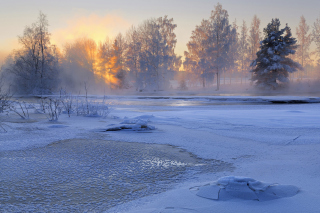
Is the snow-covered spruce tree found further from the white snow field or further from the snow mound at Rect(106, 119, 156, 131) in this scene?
the snow mound at Rect(106, 119, 156, 131)

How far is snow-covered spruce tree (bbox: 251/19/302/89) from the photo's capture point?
30.2m

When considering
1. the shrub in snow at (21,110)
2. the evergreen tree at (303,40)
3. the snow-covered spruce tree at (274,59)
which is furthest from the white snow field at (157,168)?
the evergreen tree at (303,40)

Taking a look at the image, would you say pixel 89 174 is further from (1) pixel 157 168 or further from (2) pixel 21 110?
(2) pixel 21 110

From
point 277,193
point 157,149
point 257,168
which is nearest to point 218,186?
point 277,193

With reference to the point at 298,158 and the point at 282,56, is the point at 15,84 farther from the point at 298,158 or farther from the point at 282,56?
the point at 298,158

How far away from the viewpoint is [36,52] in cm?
3381

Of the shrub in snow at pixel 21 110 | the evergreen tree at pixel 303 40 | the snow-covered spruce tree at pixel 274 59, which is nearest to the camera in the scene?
the shrub in snow at pixel 21 110

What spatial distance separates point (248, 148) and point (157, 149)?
1.59 m

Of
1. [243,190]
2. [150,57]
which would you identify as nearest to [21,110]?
[243,190]

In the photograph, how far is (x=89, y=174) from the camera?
3.10 metres

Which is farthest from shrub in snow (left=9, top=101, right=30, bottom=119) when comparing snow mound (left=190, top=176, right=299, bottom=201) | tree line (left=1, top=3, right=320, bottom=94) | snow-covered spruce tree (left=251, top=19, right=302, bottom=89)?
snow-covered spruce tree (left=251, top=19, right=302, bottom=89)

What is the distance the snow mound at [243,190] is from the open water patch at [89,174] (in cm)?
50

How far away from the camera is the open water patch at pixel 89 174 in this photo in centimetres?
235

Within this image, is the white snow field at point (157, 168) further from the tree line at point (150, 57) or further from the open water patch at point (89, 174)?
the tree line at point (150, 57)
